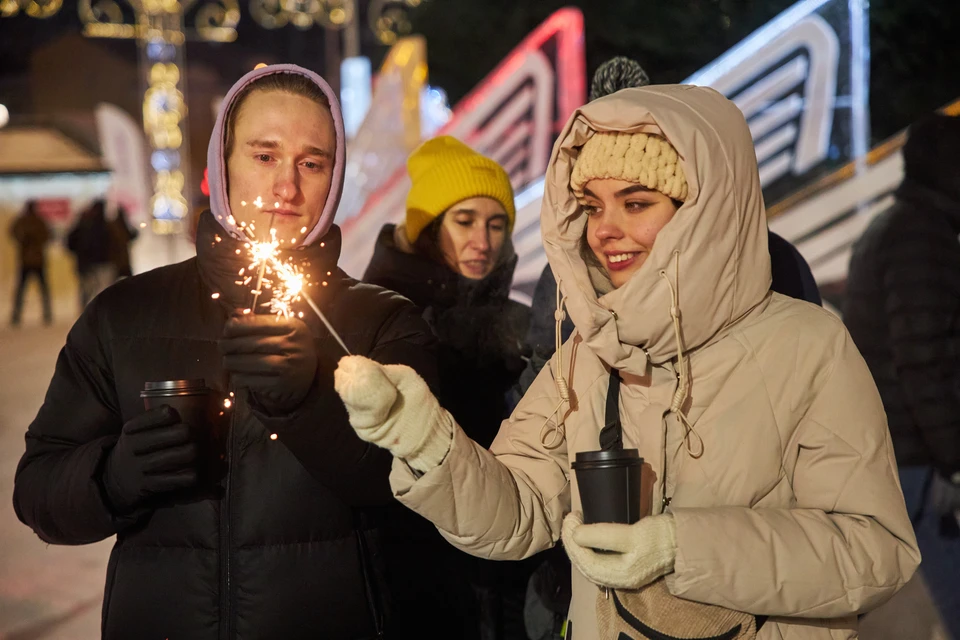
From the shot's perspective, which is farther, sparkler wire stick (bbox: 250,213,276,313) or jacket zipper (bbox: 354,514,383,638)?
jacket zipper (bbox: 354,514,383,638)

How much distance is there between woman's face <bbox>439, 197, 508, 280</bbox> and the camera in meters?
3.82

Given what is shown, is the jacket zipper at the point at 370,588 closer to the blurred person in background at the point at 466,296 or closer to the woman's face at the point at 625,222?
the woman's face at the point at 625,222

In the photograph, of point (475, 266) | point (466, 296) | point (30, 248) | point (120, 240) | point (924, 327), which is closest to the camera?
point (466, 296)

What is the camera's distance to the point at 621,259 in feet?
7.30

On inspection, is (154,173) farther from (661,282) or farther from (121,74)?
(661,282)

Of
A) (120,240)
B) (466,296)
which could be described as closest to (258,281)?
(466,296)

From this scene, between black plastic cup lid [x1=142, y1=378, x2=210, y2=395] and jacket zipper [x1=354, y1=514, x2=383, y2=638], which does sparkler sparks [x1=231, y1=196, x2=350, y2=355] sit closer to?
black plastic cup lid [x1=142, y1=378, x2=210, y2=395]

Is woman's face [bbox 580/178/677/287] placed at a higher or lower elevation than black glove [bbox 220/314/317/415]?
higher

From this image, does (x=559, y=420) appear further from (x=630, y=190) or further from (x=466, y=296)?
(x=466, y=296)

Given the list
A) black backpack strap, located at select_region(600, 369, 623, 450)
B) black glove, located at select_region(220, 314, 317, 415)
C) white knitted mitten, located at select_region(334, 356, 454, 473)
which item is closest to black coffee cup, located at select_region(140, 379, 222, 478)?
black glove, located at select_region(220, 314, 317, 415)

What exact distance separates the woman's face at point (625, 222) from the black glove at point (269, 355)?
A: 75cm

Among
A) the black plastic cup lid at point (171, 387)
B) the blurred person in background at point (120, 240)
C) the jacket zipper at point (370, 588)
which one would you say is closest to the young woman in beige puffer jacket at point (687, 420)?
the jacket zipper at point (370, 588)

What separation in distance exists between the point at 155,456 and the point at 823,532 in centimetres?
138

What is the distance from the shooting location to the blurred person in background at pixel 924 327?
4578 mm
